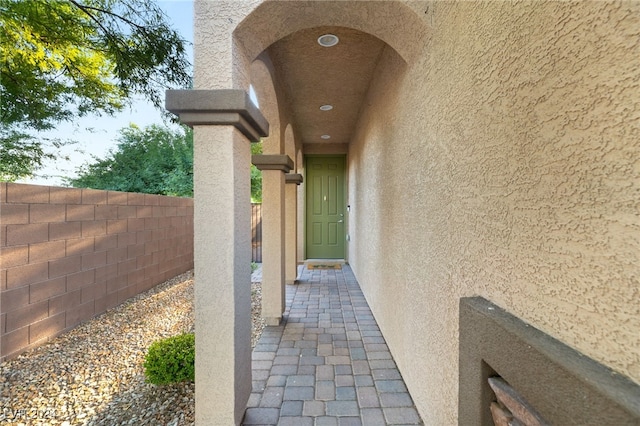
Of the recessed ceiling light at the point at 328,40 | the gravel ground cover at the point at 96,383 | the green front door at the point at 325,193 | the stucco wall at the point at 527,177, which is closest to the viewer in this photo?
the stucco wall at the point at 527,177

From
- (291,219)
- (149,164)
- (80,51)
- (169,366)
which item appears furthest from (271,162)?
(149,164)

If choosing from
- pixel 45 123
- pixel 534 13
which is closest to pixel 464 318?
pixel 534 13

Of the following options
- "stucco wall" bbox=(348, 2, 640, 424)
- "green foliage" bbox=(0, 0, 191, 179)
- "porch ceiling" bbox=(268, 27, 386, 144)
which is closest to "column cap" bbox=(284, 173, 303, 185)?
"porch ceiling" bbox=(268, 27, 386, 144)

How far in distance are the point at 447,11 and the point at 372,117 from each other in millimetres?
2138

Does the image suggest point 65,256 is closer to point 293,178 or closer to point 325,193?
point 293,178

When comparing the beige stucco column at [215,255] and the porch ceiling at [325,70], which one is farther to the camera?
the porch ceiling at [325,70]

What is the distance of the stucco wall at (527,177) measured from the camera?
615 millimetres

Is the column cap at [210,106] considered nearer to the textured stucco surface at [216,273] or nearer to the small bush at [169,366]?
the textured stucco surface at [216,273]

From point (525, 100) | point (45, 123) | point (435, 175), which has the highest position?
point (45, 123)

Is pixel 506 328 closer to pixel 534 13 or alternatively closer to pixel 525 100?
pixel 525 100

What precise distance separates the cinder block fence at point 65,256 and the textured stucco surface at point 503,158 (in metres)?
2.55

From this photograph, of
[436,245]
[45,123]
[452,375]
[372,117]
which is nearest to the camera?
[452,375]

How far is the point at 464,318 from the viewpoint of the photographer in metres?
1.17

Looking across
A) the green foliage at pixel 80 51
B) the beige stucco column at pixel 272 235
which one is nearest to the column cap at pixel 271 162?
the beige stucco column at pixel 272 235
